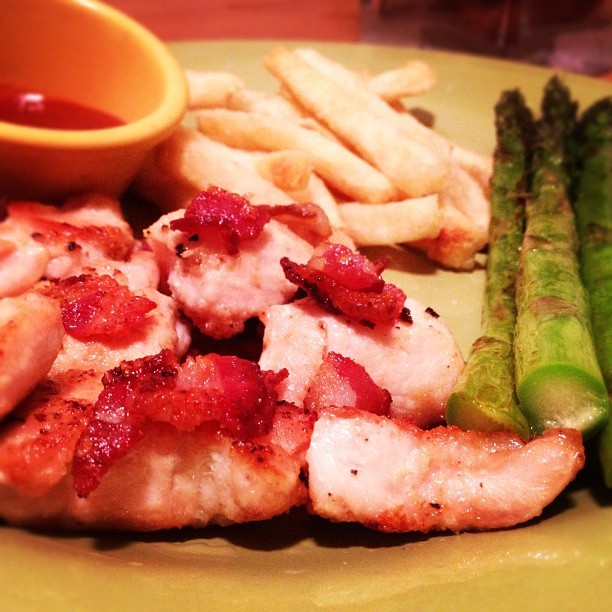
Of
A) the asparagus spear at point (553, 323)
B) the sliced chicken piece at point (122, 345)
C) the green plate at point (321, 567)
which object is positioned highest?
the asparagus spear at point (553, 323)

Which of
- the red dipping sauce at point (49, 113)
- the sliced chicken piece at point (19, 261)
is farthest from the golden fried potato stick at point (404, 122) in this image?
the sliced chicken piece at point (19, 261)

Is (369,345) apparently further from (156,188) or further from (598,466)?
(156,188)

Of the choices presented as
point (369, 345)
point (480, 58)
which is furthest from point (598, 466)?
point (480, 58)

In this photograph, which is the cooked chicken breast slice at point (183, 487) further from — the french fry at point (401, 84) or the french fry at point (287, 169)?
the french fry at point (401, 84)

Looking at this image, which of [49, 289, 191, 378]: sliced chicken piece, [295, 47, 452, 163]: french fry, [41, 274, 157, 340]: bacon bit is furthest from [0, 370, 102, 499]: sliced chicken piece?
[295, 47, 452, 163]: french fry

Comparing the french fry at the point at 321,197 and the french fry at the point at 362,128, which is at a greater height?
the french fry at the point at 362,128

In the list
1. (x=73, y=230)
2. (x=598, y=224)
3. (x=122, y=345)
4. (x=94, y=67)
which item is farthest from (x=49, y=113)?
(x=598, y=224)

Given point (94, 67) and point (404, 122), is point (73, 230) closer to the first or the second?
point (94, 67)
